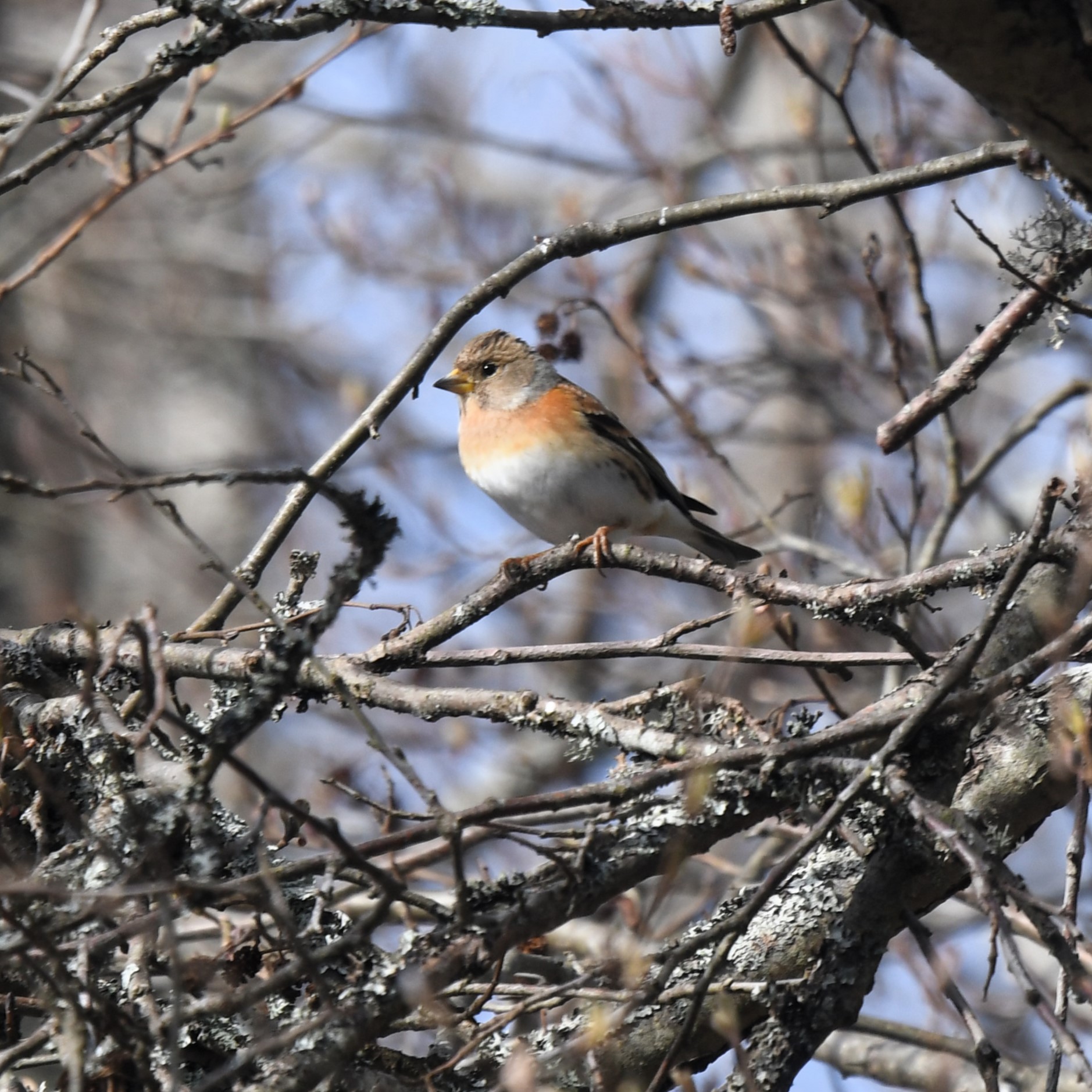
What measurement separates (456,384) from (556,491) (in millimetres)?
865

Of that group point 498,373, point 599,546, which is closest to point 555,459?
point 498,373

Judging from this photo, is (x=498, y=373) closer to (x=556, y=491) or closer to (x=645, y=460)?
(x=645, y=460)

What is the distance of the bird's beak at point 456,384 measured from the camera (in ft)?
16.7

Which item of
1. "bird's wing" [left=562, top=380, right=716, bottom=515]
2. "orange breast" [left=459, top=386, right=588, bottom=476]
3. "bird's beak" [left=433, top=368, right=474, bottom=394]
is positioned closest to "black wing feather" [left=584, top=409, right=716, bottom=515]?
"bird's wing" [left=562, top=380, right=716, bottom=515]

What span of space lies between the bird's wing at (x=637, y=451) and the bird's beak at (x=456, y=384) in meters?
0.43

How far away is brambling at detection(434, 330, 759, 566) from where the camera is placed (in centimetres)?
453

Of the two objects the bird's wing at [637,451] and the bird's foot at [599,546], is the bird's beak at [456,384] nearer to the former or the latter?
the bird's wing at [637,451]

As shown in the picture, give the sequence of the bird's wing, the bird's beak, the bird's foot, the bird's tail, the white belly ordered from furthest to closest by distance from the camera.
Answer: the bird's beak < the bird's wing < the bird's tail < the white belly < the bird's foot

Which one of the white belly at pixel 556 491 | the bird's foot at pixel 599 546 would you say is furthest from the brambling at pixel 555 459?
the bird's foot at pixel 599 546

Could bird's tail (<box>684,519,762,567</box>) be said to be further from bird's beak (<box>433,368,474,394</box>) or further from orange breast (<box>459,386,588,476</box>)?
bird's beak (<box>433,368,474,394</box>)

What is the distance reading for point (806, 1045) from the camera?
2.12 metres

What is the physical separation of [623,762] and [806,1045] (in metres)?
0.58

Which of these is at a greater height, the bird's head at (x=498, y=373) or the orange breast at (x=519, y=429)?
the bird's head at (x=498, y=373)

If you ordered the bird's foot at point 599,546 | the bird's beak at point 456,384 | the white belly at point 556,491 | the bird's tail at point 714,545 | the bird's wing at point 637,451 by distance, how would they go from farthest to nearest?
the bird's beak at point 456,384, the bird's wing at point 637,451, the bird's tail at point 714,545, the white belly at point 556,491, the bird's foot at point 599,546
